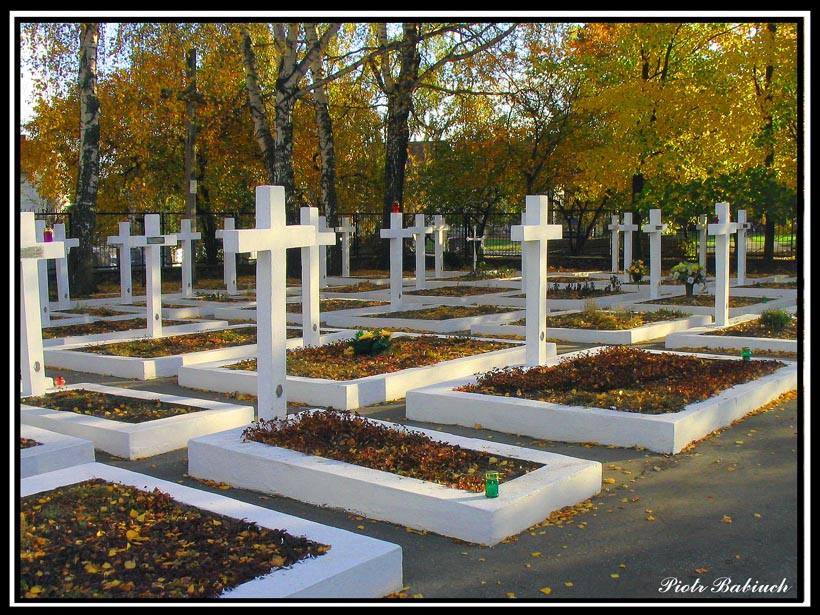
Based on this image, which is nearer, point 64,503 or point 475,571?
point 475,571

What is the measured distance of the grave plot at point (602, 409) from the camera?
7.95 metres

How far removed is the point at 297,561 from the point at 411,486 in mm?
1402

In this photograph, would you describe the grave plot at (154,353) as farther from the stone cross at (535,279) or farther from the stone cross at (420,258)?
the stone cross at (420,258)

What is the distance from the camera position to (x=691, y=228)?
33.7 m

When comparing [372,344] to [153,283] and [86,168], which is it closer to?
[153,283]

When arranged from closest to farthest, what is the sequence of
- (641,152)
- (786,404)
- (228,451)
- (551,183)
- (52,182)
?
(228,451) < (786,404) < (641,152) < (52,182) < (551,183)

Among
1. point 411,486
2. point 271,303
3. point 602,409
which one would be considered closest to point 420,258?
point 602,409

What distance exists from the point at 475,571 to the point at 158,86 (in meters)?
21.9

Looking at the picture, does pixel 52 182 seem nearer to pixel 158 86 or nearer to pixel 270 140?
pixel 158 86

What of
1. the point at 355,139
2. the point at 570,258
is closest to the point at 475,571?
the point at 570,258

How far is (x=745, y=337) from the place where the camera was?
42.7 feet

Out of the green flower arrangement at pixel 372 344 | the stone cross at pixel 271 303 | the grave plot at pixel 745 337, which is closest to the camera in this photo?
the stone cross at pixel 271 303

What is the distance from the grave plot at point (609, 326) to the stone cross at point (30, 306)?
25.0ft

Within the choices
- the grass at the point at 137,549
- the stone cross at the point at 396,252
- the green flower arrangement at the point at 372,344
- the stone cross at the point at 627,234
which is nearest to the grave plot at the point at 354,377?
the green flower arrangement at the point at 372,344
